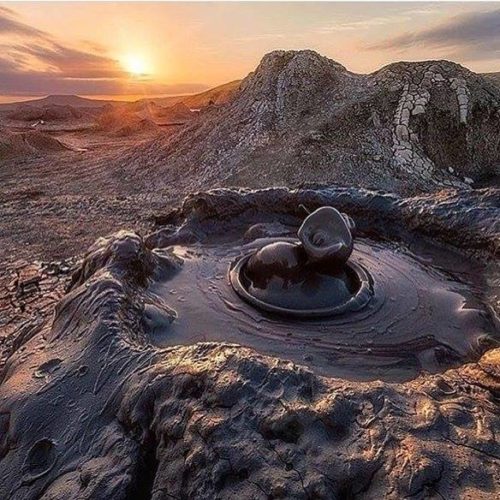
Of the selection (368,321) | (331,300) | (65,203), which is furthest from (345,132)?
(368,321)

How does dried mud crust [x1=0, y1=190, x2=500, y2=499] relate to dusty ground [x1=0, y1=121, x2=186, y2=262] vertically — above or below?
above

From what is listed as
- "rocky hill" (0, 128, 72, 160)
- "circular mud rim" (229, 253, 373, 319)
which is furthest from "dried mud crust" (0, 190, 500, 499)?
"rocky hill" (0, 128, 72, 160)

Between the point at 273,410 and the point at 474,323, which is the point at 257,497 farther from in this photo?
the point at 474,323

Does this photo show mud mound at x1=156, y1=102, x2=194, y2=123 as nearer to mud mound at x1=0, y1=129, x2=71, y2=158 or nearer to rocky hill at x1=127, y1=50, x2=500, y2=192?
mud mound at x1=0, y1=129, x2=71, y2=158

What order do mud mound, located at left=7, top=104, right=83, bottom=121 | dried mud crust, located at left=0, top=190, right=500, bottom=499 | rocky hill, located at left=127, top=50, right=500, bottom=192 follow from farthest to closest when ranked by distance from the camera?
1. mud mound, located at left=7, top=104, right=83, bottom=121
2. rocky hill, located at left=127, top=50, right=500, bottom=192
3. dried mud crust, located at left=0, top=190, right=500, bottom=499

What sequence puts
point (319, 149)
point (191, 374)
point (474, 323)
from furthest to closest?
point (319, 149) < point (474, 323) < point (191, 374)

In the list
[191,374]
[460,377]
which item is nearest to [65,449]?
[191,374]
